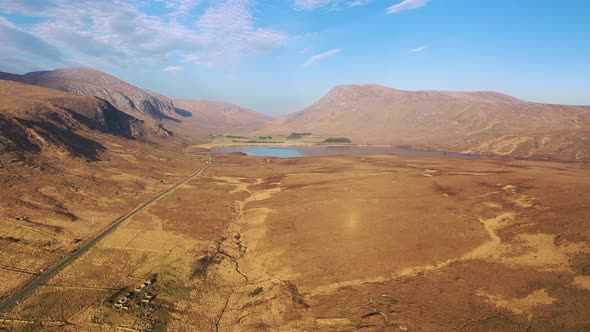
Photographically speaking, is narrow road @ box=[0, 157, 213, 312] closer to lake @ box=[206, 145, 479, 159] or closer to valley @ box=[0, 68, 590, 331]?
valley @ box=[0, 68, 590, 331]

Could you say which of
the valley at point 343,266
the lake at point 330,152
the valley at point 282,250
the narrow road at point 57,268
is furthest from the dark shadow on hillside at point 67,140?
the lake at point 330,152

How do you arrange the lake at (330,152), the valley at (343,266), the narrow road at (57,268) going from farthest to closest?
the lake at (330,152)
the narrow road at (57,268)
the valley at (343,266)

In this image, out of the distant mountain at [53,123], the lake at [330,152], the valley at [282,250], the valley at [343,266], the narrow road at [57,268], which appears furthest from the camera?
the lake at [330,152]

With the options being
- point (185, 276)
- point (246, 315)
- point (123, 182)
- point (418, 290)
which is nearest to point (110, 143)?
point (123, 182)

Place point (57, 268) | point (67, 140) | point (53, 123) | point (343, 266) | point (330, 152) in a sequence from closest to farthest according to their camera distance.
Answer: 1. point (57, 268)
2. point (343, 266)
3. point (67, 140)
4. point (53, 123)
5. point (330, 152)

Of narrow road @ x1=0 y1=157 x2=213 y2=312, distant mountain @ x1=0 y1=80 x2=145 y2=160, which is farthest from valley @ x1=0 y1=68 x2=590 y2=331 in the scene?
distant mountain @ x1=0 y1=80 x2=145 y2=160

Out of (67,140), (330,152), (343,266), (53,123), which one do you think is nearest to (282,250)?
(343,266)

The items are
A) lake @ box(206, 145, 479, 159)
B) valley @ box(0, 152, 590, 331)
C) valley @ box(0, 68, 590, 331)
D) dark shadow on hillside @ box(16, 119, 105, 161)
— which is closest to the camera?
valley @ box(0, 152, 590, 331)

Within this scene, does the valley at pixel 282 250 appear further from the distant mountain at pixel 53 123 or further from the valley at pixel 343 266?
the distant mountain at pixel 53 123

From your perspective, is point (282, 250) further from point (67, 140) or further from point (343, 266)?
point (67, 140)
